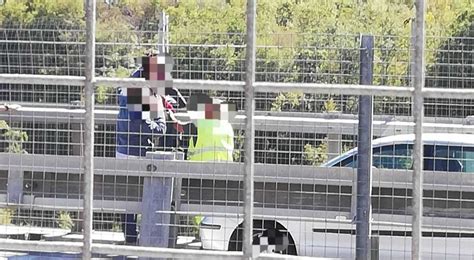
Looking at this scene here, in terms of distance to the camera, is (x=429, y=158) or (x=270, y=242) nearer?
(x=270, y=242)

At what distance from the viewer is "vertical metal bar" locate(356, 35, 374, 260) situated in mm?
4980

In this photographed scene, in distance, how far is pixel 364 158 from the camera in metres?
5.07

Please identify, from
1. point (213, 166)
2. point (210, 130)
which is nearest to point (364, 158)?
point (210, 130)

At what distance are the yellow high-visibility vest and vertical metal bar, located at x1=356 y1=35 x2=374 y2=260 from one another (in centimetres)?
70

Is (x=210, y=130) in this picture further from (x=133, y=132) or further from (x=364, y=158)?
(x=364, y=158)

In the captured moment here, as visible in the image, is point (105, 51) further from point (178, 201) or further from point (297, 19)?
point (297, 19)

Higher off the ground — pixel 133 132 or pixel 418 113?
pixel 418 113

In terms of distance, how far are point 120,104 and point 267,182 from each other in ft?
3.15

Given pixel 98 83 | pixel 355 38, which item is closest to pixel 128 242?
pixel 355 38

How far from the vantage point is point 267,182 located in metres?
5.66

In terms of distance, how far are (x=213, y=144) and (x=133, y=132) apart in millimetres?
479

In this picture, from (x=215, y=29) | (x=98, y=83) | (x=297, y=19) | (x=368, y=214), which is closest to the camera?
(x=98, y=83)

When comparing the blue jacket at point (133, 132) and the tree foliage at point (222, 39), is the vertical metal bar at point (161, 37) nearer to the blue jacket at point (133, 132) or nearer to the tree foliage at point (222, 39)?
the tree foliage at point (222, 39)

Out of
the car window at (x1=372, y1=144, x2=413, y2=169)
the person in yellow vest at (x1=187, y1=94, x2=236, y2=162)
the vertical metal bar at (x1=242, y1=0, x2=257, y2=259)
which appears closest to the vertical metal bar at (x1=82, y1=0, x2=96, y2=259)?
the vertical metal bar at (x1=242, y1=0, x2=257, y2=259)
